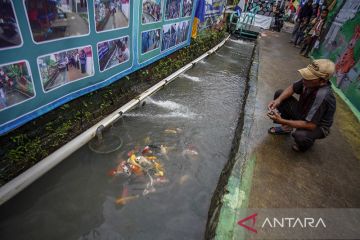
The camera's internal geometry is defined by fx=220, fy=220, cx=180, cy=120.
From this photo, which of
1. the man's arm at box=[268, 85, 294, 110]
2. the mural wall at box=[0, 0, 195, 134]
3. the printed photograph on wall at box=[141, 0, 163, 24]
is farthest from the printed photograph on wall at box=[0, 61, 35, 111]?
the man's arm at box=[268, 85, 294, 110]

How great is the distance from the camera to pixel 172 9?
287 inches

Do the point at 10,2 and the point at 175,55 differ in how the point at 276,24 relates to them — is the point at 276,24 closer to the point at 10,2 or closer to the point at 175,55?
the point at 175,55

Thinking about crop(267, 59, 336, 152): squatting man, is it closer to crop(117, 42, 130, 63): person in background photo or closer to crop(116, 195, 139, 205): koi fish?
crop(116, 195, 139, 205): koi fish

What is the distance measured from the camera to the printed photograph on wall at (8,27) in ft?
9.12

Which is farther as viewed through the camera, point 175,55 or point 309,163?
point 175,55

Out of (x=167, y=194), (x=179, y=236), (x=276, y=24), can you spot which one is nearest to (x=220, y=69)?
(x=167, y=194)

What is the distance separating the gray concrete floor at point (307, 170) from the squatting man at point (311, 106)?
0.39 m

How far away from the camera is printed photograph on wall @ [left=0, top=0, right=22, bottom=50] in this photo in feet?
9.12

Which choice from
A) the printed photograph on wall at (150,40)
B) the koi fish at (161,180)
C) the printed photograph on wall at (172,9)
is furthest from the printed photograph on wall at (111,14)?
the koi fish at (161,180)

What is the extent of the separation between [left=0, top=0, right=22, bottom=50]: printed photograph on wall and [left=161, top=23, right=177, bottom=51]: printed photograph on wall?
479 centimetres

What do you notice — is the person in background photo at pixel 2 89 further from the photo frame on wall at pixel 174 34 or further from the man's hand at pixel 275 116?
the photo frame on wall at pixel 174 34

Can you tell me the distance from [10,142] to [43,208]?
1.15 meters

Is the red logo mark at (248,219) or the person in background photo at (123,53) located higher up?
the person in background photo at (123,53)

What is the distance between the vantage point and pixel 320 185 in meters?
3.54
